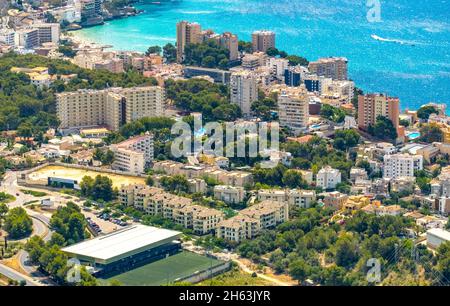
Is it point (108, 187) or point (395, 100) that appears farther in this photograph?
point (395, 100)

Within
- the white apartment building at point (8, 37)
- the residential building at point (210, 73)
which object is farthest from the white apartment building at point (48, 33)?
the residential building at point (210, 73)

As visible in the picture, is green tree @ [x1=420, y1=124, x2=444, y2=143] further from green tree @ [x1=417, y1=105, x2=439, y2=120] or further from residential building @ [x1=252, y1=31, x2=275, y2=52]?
residential building @ [x1=252, y1=31, x2=275, y2=52]

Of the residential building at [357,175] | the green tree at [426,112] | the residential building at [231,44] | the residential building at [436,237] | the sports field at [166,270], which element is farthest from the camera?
the residential building at [231,44]

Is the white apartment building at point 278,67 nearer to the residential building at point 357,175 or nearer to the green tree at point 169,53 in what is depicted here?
the green tree at point 169,53

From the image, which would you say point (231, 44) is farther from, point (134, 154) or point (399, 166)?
point (399, 166)
